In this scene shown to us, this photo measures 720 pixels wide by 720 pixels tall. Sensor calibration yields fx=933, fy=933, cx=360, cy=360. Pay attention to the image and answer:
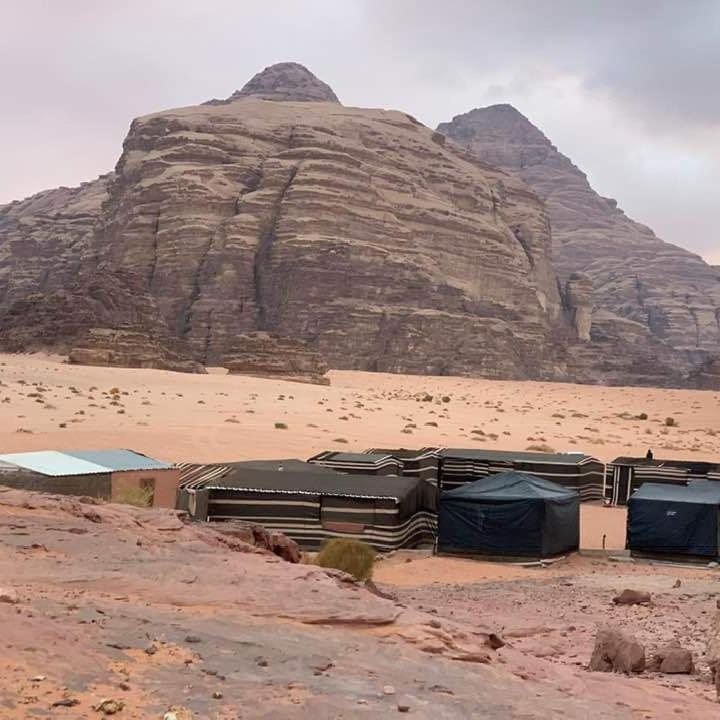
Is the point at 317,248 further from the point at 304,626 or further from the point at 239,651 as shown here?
the point at 239,651

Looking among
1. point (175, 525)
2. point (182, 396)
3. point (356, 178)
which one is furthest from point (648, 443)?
point (356, 178)

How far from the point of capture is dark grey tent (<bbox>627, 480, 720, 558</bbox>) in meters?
13.9

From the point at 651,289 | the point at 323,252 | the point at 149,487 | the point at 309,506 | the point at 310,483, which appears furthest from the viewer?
the point at 651,289

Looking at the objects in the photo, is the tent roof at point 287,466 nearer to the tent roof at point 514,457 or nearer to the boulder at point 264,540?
the tent roof at point 514,457

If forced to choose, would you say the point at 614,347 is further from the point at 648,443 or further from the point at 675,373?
the point at 648,443

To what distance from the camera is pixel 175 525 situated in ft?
30.3

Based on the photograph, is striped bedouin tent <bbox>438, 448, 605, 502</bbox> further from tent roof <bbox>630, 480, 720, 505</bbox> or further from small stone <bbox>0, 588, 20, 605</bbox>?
small stone <bbox>0, 588, 20, 605</bbox>

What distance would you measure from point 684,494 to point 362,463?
18.2 feet

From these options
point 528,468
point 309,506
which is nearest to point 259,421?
point 528,468

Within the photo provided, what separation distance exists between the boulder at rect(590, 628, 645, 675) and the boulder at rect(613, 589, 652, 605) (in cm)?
344

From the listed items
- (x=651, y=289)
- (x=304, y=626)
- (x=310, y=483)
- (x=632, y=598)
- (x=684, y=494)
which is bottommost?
(x=632, y=598)

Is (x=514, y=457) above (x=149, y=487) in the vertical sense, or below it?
above

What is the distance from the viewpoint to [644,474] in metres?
19.6

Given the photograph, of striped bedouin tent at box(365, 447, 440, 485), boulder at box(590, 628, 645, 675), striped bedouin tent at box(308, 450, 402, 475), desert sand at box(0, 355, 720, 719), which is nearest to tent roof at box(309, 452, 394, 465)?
striped bedouin tent at box(308, 450, 402, 475)
